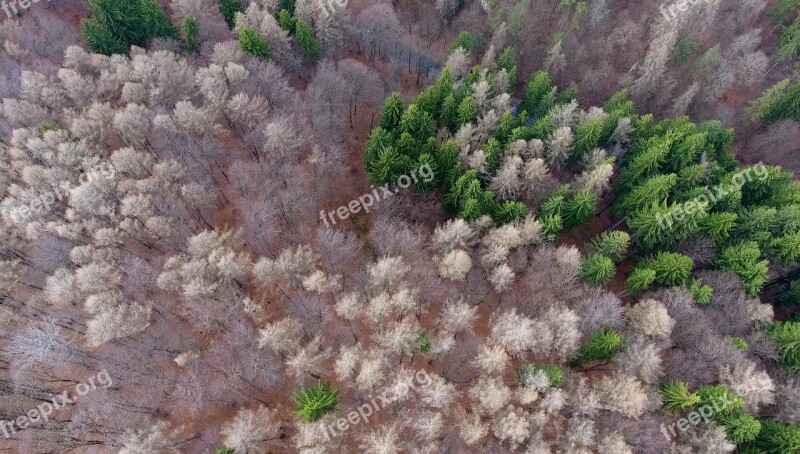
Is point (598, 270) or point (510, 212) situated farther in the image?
point (510, 212)

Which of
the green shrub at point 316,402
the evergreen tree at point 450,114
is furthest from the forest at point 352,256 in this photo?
the evergreen tree at point 450,114

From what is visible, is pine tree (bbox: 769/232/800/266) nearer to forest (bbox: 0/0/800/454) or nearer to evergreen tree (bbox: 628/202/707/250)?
forest (bbox: 0/0/800/454)


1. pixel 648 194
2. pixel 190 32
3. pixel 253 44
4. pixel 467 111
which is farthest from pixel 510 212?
pixel 190 32

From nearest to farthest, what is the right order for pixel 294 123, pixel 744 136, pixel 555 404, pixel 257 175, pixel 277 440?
pixel 555 404
pixel 277 440
pixel 257 175
pixel 294 123
pixel 744 136

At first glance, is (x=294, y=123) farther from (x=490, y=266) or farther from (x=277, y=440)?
(x=277, y=440)

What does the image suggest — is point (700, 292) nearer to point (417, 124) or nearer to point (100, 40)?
point (417, 124)

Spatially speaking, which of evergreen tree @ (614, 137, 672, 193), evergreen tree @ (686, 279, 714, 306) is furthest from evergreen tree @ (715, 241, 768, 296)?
evergreen tree @ (614, 137, 672, 193)

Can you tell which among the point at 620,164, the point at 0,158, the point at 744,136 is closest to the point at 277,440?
the point at 0,158
